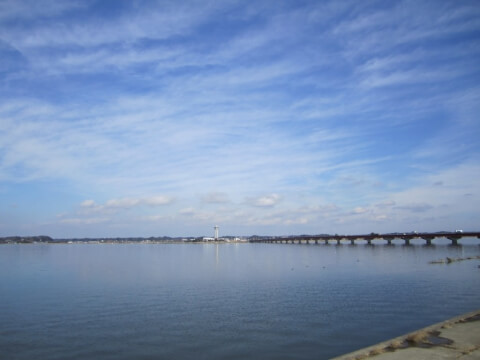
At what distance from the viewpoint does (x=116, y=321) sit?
108ft

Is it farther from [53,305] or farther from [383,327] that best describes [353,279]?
[53,305]

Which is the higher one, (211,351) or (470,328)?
(470,328)

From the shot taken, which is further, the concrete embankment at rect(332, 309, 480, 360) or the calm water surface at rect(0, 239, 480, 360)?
the calm water surface at rect(0, 239, 480, 360)

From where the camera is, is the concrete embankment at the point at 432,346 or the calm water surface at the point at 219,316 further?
the calm water surface at the point at 219,316

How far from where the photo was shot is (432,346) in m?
19.2

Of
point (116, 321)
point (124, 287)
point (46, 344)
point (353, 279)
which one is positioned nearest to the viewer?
point (46, 344)

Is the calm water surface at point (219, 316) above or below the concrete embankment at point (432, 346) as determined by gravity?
below

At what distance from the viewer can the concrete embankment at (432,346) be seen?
17.6m

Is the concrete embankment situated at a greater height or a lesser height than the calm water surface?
greater

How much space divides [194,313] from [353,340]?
15.3 m

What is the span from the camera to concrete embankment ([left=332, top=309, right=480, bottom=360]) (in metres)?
17.6

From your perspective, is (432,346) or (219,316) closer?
(432,346)

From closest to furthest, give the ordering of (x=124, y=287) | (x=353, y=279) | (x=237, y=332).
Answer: (x=237, y=332) < (x=124, y=287) < (x=353, y=279)

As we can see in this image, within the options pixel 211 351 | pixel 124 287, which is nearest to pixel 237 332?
pixel 211 351
